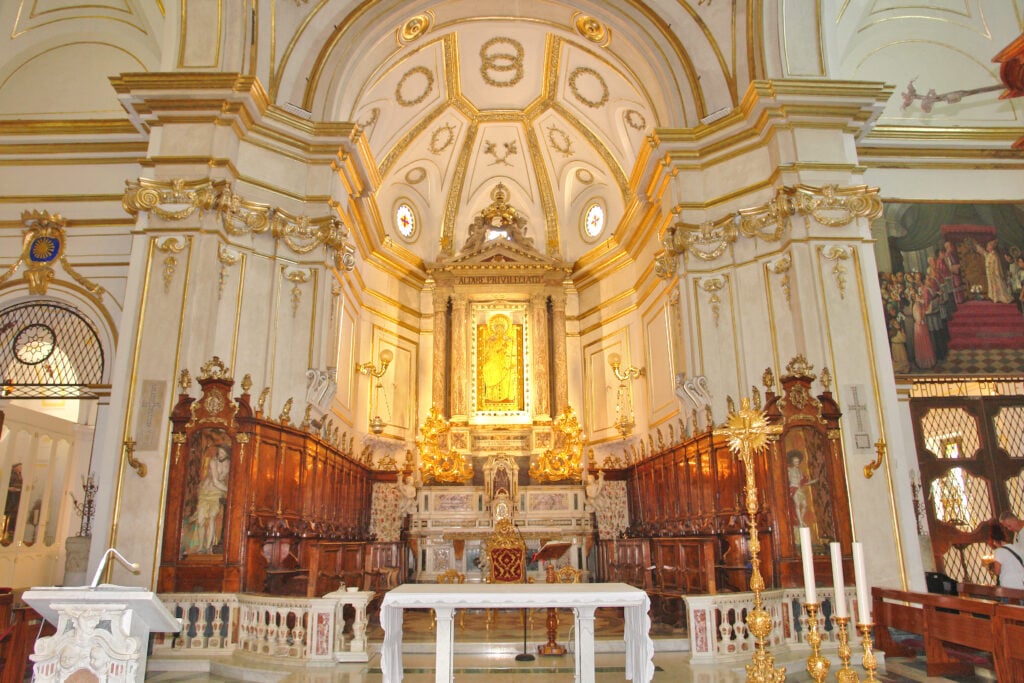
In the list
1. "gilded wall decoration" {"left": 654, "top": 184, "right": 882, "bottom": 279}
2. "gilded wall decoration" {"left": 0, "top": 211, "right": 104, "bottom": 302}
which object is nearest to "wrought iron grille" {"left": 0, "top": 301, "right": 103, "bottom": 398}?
"gilded wall decoration" {"left": 0, "top": 211, "right": 104, "bottom": 302}

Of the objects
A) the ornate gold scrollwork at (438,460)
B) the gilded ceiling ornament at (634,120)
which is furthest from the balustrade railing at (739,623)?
the gilded ceiling ornament at (634,120)

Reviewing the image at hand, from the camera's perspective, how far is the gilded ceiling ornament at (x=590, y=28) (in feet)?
49.5

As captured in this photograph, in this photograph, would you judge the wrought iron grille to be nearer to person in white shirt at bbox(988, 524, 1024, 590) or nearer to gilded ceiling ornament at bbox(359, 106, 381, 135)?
gilded ceiling ornament at bbox(359, 106, 381, 135)

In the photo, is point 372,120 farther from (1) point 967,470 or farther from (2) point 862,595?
(2) point 862,595

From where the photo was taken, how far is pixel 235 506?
33.0 feet

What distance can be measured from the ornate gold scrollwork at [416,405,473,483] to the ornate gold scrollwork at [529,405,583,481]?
1.58 metres

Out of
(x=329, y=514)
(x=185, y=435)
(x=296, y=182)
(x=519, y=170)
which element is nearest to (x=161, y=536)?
(x=185, y=435)

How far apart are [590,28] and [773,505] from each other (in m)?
10.3

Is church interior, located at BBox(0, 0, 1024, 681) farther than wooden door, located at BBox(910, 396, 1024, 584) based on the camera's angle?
No

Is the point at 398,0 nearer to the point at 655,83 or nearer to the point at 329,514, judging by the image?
the point at 655,83

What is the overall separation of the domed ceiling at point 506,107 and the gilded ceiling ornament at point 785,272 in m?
3.49

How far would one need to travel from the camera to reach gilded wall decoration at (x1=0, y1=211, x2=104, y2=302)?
12.8 m

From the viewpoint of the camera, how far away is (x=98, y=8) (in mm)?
14008

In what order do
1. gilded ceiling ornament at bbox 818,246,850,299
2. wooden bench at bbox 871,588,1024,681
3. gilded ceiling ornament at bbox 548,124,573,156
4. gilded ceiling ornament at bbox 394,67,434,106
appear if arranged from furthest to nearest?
gilded ceiling ornament at bbox 548,124,573,156 < gilded ceiling ornament at bbox 394,67,434,106 < gilded ceiling ornament at bbox 818,246,850,299 < wooden bench at bbox 871,588,1024,681
